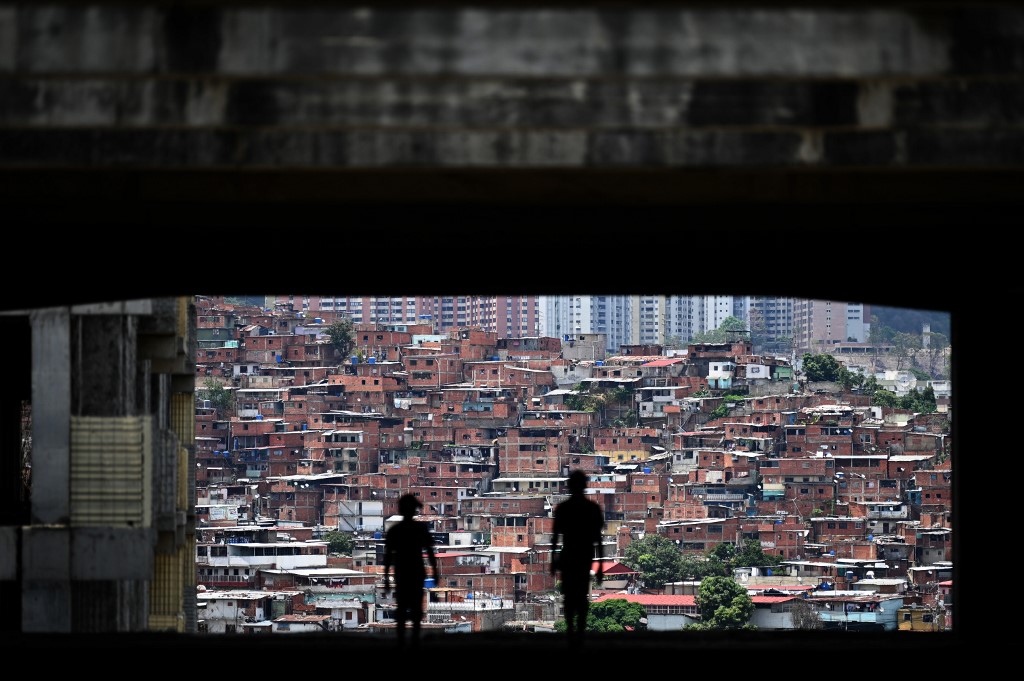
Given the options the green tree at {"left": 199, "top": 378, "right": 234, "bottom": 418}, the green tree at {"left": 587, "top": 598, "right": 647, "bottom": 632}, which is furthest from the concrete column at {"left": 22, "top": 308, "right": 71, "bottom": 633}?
the green tree at {"left": 199, "top": 378, "right": 234, "bottom": 418}

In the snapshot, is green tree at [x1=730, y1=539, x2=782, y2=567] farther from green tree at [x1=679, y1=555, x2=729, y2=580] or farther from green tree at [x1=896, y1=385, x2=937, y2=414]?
green tree at [x1=896, y1=385, x2=937, y2=414]

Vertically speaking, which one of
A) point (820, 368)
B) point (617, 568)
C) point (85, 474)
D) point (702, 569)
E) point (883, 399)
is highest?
point (820, 368)

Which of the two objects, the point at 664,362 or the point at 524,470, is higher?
the point at 664,362

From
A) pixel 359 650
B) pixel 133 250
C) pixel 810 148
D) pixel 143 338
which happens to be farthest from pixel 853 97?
pixel 143 338

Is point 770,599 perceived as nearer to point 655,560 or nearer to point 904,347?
point 655,560

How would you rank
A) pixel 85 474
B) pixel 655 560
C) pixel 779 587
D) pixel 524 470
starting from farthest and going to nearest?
pixel 524 470, pixel 655 560, pixel 779 587, pixel 85 474

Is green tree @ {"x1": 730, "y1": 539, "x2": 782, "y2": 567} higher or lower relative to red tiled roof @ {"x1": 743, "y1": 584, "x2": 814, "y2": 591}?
higher

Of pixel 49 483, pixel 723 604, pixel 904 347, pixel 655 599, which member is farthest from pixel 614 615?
pixel 904 347
